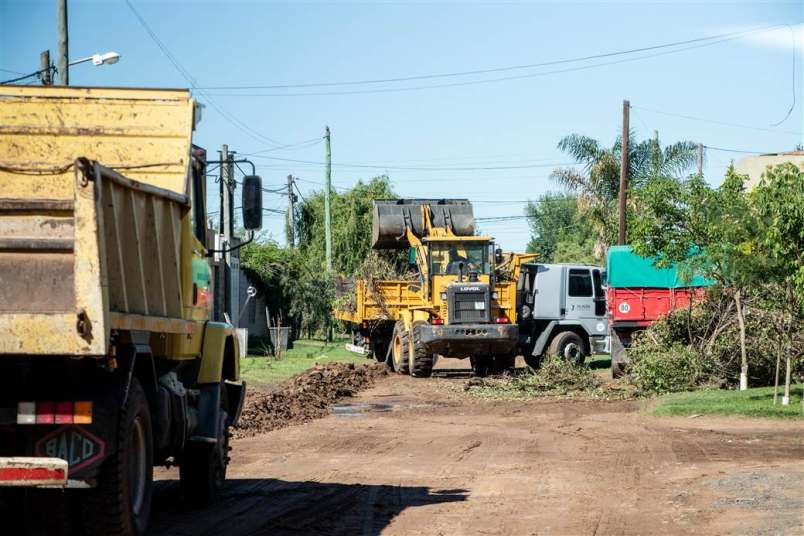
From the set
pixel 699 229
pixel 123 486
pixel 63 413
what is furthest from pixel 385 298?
pixel 63 413

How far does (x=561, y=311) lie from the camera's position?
30.9 meters

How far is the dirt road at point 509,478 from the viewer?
31.6 ft

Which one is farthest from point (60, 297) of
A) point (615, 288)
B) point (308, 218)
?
point (308, 218)

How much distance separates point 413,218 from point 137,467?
24.0 metres

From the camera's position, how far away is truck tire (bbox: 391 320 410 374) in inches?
1166

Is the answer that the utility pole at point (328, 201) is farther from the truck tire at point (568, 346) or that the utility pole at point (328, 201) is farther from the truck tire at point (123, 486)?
the truck tire at point (123, 486)

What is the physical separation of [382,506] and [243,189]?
3.17 metres

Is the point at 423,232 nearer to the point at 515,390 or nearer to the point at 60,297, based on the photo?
the point at 515,390

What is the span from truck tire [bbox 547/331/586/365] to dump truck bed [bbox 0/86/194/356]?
21.4m

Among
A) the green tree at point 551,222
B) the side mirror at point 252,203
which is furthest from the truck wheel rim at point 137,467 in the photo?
the green tree at point 551,222

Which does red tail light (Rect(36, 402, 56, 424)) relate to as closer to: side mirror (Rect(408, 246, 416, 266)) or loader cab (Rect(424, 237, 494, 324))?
loader cab (Rect(424, 237, 494, 324))

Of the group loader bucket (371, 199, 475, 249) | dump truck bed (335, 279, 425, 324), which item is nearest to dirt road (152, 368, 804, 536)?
dump truck bed (335, 279, 425, 324)

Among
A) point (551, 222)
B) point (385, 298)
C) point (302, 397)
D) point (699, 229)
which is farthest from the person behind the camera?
point (551, 222)

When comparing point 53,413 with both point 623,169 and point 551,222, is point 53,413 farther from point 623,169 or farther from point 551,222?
point 551,222
